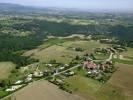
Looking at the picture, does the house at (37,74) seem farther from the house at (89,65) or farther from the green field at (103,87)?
the house at (89,65)

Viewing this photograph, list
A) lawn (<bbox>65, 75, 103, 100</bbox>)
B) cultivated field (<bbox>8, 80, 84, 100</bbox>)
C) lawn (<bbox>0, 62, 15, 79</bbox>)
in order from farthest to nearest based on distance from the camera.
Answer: lawn (<bbox>0, 62, 15, 79</bbox>)
lawn (<bbox>65, 75, 103, 100</bbox>)
cultivated field (<bbox>8, 80, 84, 100</bbox>)

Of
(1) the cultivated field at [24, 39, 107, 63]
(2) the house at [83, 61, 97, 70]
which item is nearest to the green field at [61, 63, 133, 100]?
(2) the house at [83, 61, 97, 70]

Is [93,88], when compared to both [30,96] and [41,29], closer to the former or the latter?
[30,96]

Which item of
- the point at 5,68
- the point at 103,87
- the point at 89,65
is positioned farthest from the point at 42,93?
the point at 5,68

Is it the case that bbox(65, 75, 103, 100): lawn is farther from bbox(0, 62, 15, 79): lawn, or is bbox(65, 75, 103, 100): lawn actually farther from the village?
bbox(0, 62, 15, 79): lawn

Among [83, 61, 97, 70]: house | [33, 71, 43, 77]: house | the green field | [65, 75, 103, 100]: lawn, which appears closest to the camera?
the green field

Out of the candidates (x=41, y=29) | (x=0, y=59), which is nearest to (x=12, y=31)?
(x=41, y=29)

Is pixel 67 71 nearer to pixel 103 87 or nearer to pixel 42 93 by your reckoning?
pixel 103 87
